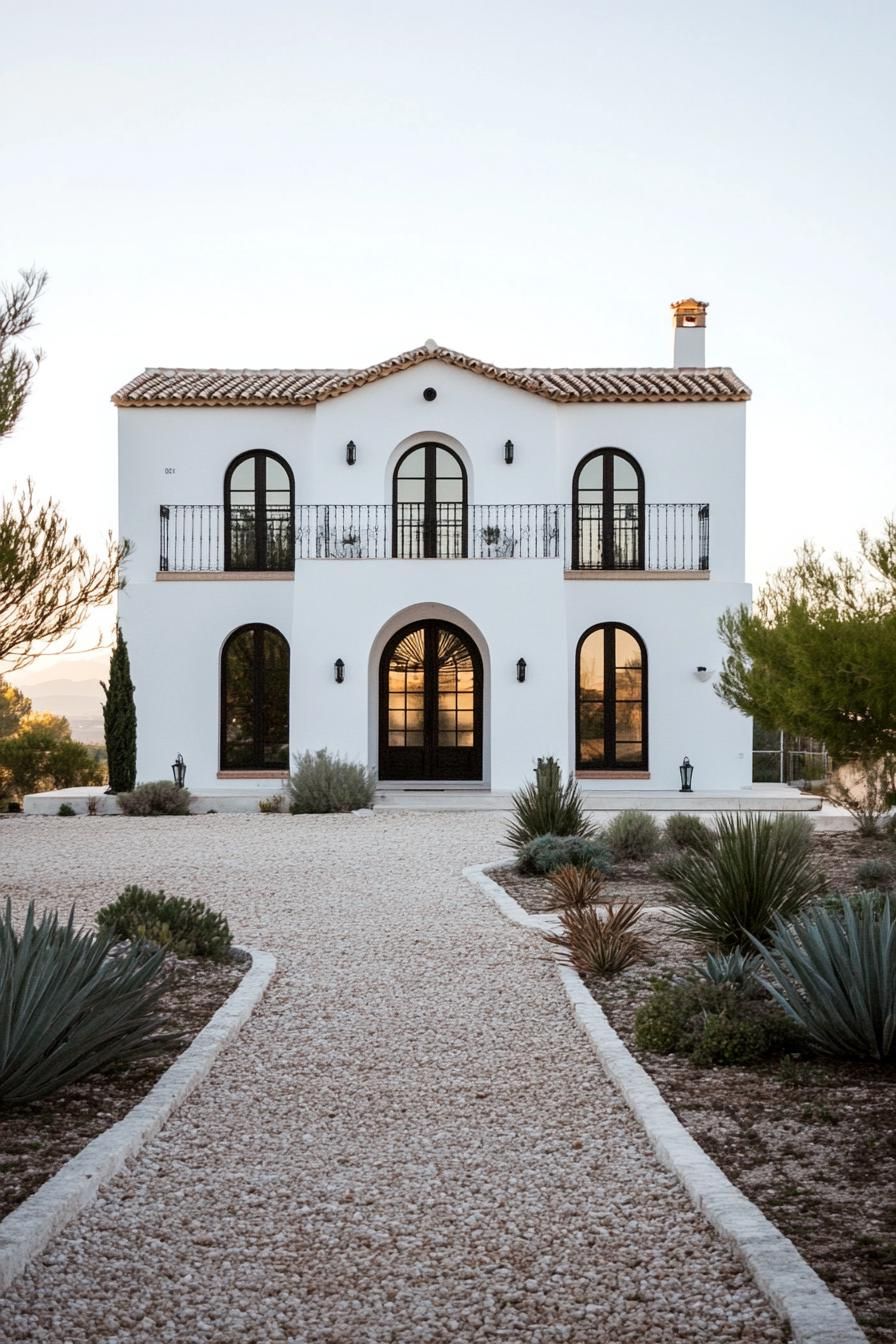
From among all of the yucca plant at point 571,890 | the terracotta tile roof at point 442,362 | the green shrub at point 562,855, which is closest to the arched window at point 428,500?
the terracotta tile roof at point 442,362

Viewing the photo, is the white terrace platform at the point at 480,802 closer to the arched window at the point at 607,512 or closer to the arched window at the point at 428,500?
the arched window at the point at 607,512

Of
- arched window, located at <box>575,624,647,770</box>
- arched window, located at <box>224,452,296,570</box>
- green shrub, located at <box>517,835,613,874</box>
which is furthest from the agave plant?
arched window, located at <box>224,452,296,570</box>

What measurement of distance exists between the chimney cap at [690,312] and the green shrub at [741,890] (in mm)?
18612

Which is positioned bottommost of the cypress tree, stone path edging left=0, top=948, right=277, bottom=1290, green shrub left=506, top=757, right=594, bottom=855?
stone path edging left=0, top=948, right=277, bottom=1290

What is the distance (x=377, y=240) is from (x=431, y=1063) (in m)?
13.8

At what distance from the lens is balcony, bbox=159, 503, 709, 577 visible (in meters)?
22.6

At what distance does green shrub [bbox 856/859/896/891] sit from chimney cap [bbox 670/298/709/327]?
16.1 m

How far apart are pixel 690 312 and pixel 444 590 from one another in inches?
318

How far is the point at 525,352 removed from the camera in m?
24.8

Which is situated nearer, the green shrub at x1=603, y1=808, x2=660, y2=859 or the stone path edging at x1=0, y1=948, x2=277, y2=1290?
the stone path edging at x1=0, y1=948, x2=277, y2=1290

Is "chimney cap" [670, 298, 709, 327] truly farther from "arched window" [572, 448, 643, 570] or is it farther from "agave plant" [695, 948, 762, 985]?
"agave plant" [695, 948, 762, 985]

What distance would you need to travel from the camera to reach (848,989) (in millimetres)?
5477

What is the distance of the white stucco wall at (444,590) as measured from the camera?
21.6 meters

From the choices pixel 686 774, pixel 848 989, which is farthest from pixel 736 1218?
pixel 686 774
